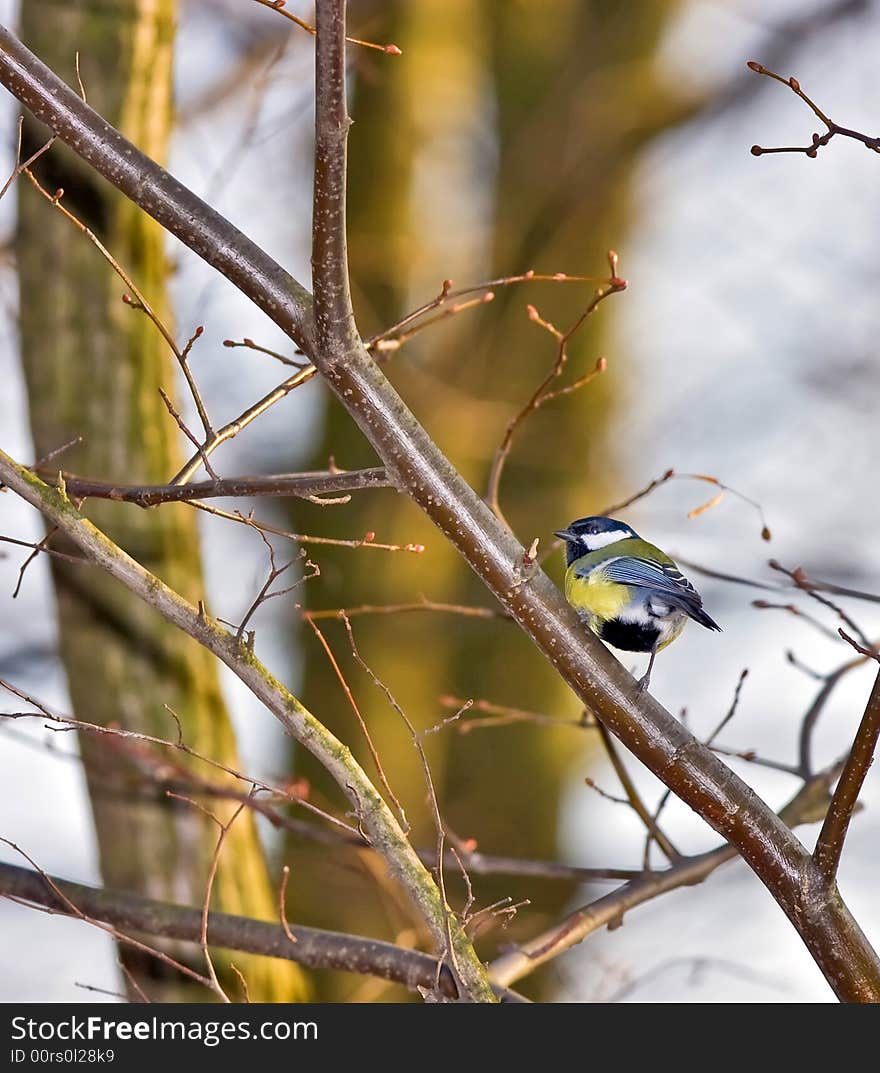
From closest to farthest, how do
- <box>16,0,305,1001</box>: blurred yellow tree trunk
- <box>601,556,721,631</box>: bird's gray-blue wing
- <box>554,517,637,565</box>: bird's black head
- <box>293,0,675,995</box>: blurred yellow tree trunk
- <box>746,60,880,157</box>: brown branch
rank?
1. <box>746,60,880,157</box>: brown branch
2. <box>601,556,721,631</box>: bird's gray-blue wing
3. <box>554,517,637,565</box>: bird's black head
4. <box>16,0,305,1001</box>: blurred yellow tree trunk
5. <box>293,0,675,995</box>: blurred yellow tree trunk

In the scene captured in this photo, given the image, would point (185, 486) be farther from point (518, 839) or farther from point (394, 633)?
point (518, 839)

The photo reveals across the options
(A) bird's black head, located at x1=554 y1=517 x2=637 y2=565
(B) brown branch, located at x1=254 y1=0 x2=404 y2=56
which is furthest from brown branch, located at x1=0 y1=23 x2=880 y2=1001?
(A) bird's black head, located at x1=554 y1=517 x2=637 y2=565

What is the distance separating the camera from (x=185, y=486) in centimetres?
185

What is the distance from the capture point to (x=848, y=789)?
72.9 inches

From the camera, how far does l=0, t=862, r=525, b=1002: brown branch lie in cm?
240

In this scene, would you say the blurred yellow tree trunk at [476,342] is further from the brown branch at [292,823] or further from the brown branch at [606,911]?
the brown branch at [606,911]

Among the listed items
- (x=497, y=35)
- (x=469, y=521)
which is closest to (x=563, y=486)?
(x=497, y=35)

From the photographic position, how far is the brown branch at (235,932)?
2.40 metres

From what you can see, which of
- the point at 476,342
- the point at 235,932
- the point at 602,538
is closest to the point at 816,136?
the point at 602,538

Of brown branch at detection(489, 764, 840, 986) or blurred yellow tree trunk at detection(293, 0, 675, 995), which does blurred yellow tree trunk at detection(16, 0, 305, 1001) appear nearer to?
brown branch at detection(489, 764, 840, 986)

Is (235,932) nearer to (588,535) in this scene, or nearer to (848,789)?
(588,535)

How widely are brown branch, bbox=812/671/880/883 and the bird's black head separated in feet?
3.26
